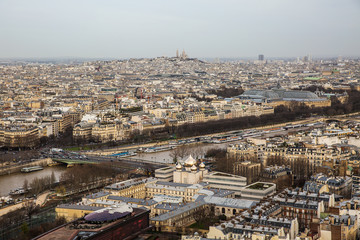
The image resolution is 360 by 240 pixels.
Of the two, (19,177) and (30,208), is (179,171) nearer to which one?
(30,208)

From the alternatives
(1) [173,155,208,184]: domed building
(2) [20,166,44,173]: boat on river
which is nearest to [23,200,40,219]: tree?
(1) [173,155,208,184]: domed building

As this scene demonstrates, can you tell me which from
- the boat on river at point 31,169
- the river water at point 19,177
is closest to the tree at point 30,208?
the river water at point 19,177

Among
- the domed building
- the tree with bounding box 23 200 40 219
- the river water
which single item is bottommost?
the river water

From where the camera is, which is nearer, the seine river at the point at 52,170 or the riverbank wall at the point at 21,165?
the seine river at the point at 52,170

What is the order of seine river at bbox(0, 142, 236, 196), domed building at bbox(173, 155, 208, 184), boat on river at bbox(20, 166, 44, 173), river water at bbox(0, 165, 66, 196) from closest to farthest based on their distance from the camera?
domed building at bbox(173, 155, 208, 184) → river water at bbox(0, 165, 66, 196) → seine river at bbox(0, 142, 236, 196) → boat on river at bbox(20, 166, 44, 173)

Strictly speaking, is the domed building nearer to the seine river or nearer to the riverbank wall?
the seine river

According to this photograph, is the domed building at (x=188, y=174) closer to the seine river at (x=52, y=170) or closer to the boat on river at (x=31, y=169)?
the seine river at (x=52, y=170)

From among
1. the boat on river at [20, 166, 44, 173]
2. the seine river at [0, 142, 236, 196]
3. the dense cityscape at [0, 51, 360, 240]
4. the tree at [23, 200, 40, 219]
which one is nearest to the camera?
the dense cityscape at [0, 51, 360, 240]

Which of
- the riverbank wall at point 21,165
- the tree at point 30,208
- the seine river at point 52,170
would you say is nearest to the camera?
the tree at point 30,208

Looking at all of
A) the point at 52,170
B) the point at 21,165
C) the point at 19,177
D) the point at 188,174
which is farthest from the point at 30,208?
the point at 21,165
